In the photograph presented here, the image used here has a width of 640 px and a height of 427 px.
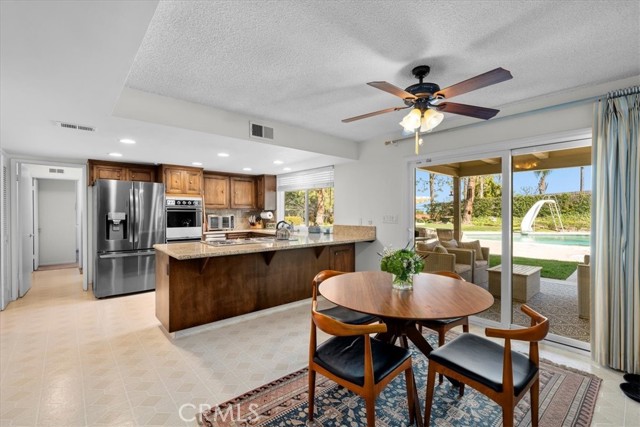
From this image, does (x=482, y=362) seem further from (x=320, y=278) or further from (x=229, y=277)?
(x=229, y=277)

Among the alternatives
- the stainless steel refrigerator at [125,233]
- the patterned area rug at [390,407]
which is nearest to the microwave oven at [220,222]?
the stainless steel refrigerator at [125,233]

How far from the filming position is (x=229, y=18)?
167cm

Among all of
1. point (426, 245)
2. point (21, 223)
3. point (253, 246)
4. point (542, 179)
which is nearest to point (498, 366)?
point (542, 179)

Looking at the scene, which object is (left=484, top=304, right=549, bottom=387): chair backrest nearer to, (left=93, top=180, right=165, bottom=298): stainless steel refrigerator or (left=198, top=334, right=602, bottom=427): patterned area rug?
(left=198, top=334, right=602, bottom=427): patterned area rug

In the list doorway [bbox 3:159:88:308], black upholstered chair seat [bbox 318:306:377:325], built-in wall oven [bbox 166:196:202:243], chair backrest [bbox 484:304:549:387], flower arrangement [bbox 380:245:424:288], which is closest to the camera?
chair backrest [bbox 484:304:549:387]

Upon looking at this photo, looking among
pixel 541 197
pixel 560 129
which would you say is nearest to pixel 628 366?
pixel 541 197

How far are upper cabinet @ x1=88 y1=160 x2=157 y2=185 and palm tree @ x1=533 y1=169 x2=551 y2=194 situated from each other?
560cm

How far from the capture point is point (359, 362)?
5.39 feet

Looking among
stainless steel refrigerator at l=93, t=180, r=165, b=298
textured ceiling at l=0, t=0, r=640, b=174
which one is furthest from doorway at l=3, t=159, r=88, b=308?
textured ceiling at l=0, t=0, r=640, b=174

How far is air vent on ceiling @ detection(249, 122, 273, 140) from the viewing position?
Answer: 3345 mm

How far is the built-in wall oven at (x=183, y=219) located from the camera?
16.6 feet

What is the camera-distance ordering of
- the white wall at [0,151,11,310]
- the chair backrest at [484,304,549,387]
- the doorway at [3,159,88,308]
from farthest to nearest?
the doorway at [3,159,88,308] < the white wall at [0,151,11,310] < the chair backrest at [484,304,549,387]

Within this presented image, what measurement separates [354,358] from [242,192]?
5.35 m

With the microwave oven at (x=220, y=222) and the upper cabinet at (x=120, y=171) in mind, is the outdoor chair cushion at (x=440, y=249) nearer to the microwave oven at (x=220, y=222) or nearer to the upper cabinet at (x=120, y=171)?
the microwave oven at (x=220, y=222)
